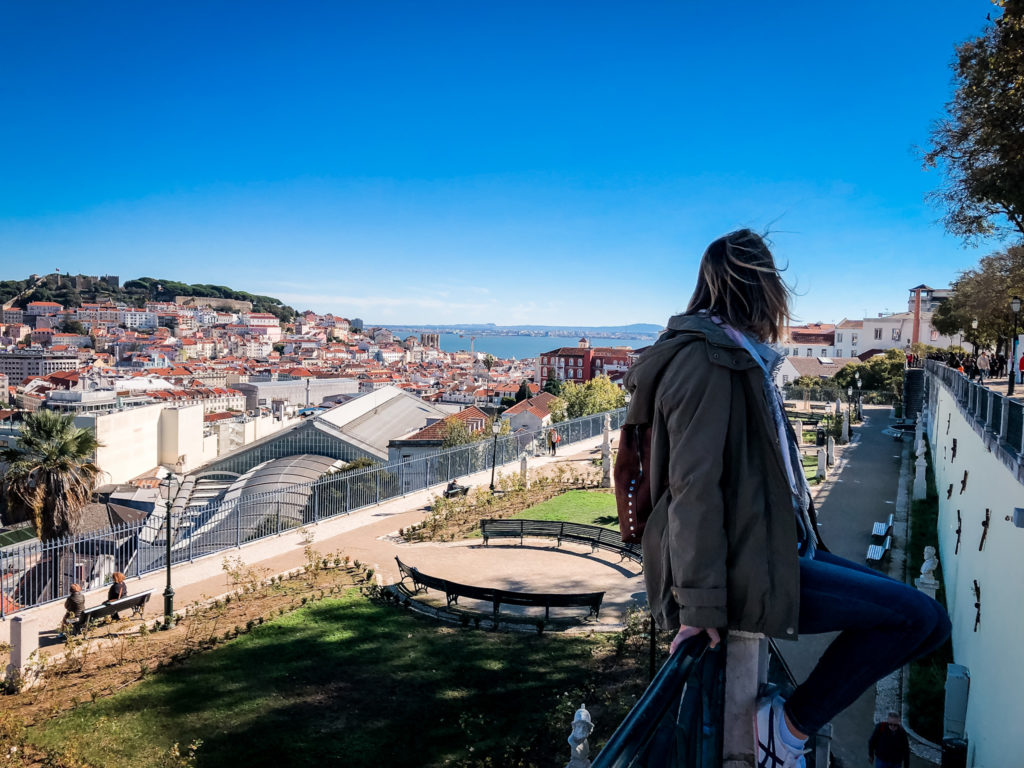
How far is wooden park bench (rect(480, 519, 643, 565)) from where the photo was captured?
1322cm

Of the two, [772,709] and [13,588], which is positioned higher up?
[772,709]

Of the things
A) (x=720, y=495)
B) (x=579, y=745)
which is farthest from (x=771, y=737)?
(x=579, y=745)

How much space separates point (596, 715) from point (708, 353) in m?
6.46

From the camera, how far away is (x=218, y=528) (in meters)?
13.8

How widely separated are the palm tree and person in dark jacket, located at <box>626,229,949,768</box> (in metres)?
15.9

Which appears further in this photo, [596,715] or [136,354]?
[136,354]

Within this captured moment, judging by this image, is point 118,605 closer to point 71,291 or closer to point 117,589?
point 117,589

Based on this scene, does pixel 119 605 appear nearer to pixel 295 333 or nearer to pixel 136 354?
pixel 136 354

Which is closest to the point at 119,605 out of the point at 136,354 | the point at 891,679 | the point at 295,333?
the point at 891,679

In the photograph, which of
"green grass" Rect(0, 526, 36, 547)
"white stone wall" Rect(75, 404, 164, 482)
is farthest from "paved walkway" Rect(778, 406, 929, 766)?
"white stone wall" Rect(75, 404, 164, 482)

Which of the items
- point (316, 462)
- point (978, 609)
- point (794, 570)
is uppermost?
point (794, 570)

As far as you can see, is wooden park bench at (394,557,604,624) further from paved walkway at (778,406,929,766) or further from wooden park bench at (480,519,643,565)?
wooden park bench at (480,519,643,565)

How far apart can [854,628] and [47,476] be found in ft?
53.2

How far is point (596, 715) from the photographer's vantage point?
7.10 m
